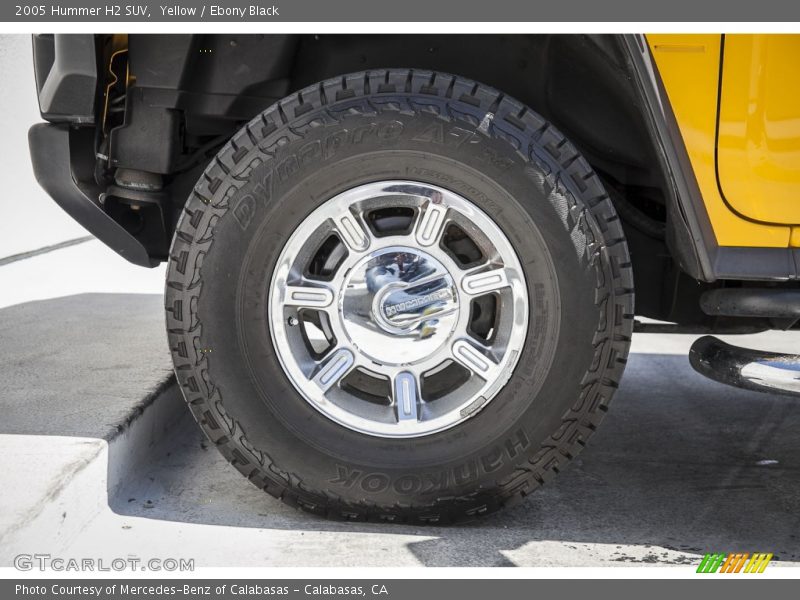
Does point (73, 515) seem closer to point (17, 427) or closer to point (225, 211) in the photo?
point (17, 427)

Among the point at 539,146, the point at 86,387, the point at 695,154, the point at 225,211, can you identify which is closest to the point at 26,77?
the point at 86,387

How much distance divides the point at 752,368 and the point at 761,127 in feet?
1.89

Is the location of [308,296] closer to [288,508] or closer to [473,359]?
[473,359]

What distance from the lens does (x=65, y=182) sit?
2248 mm

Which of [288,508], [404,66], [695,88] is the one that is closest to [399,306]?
[288,508]

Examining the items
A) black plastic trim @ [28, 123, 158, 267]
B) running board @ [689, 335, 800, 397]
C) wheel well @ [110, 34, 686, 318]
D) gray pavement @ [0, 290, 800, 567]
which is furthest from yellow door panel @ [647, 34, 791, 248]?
black plastic trim @ [28, 123, 158, 267]

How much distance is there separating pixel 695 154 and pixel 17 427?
5.83ft

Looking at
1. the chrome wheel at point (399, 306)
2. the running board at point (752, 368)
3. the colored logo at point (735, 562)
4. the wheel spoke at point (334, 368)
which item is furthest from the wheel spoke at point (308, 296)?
the colored logo at point (735, 562)

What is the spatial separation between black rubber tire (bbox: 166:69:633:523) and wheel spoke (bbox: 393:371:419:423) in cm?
7

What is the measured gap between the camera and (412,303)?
6.83ft

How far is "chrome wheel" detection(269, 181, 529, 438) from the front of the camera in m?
2.05

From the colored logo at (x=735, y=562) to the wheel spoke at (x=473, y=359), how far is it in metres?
0.65

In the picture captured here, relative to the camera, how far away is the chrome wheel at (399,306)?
2.05 meters

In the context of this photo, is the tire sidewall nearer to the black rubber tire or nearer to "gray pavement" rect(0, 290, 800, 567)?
the black rubber tire
